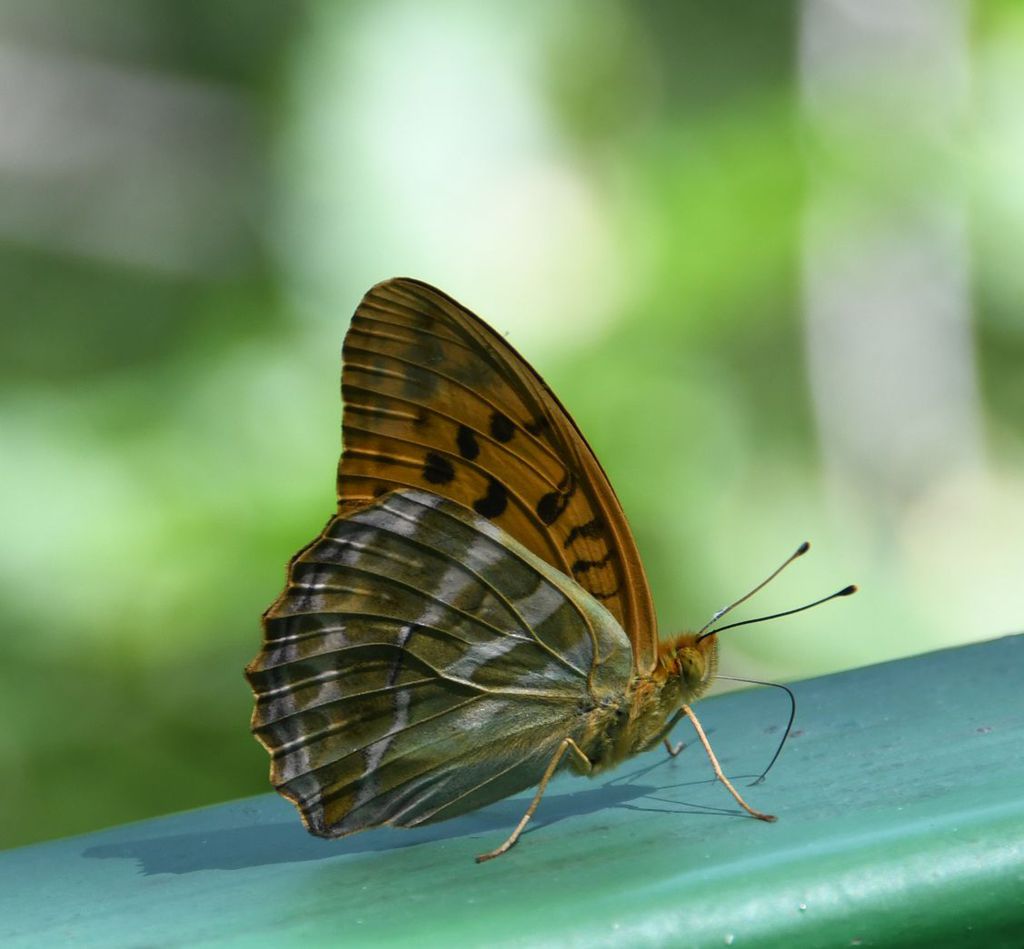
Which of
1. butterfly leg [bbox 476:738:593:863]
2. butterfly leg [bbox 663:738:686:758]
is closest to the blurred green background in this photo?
butterfly leg [bbox 663:738:686:758]

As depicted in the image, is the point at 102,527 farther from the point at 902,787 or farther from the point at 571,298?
the point at 902,787

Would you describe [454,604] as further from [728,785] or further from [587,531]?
[728,785]

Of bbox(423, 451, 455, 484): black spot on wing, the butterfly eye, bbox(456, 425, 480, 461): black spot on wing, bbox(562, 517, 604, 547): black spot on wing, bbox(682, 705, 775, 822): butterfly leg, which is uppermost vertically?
bbox(456, 425, 480, 461): black spot on wing

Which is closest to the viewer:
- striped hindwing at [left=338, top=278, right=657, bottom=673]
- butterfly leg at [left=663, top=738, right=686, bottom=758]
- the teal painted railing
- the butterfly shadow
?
the teal painted railing

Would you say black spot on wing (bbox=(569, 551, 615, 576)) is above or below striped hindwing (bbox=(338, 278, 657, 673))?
below

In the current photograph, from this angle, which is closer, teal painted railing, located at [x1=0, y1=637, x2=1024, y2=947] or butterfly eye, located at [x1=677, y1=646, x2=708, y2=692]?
teal painted railing, located at [x1=0, y1=637, x2=1024, y2=947]

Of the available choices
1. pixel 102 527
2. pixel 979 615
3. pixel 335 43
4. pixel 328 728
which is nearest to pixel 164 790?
pixel 102 527

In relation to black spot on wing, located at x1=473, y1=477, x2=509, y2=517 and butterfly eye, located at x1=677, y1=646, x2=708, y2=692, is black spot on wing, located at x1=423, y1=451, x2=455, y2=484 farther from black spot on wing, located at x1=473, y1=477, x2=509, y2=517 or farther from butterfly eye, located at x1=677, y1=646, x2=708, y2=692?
butterfly eye, located at x1=677, y1=646, x2=708, y2=692
